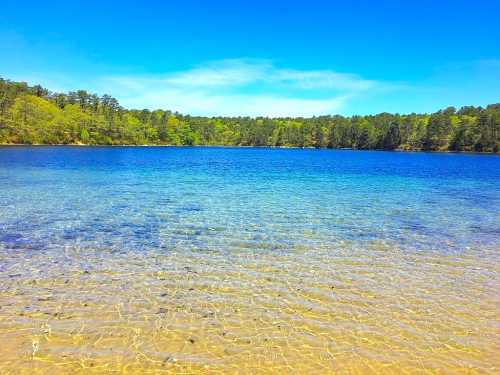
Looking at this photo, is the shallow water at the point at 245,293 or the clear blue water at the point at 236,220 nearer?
the shallow water at the point at 245,293

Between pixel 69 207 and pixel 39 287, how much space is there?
12.8 m

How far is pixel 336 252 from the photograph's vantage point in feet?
42.7

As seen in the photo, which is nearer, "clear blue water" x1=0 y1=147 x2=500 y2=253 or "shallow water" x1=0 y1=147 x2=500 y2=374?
"shallow water" x1=0 y1=147 x2=500 y2=374

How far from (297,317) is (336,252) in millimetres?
5310

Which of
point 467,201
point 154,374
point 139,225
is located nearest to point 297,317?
point 154,374

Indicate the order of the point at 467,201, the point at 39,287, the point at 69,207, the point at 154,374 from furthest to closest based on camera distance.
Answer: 1. the point at 467,201
2. the point at 69,207
3. the point at 39,287
4. the point at 154,374

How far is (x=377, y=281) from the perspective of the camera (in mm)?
10352

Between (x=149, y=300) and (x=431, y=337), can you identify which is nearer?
(x=431, y=337)

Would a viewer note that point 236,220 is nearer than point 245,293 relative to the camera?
No

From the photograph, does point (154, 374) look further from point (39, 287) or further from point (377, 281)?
point (377, 281)

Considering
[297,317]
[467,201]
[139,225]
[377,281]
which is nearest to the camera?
[297,317]

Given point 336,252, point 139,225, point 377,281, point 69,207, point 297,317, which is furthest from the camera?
point 69,207

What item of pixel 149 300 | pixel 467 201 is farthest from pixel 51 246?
pixel 467 201

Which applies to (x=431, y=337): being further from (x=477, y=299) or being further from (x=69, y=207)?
(x=69, y=207)
